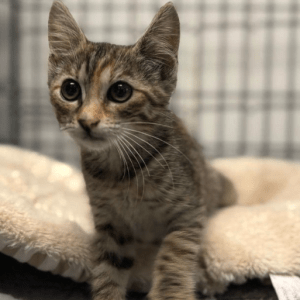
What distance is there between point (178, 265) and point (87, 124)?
42 cm

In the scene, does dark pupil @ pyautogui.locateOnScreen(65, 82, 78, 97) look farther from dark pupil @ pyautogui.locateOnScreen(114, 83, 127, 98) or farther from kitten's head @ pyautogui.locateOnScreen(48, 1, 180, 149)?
dark pupil @ pyautogui.locateOnScreen(114, 83, 127, 98)

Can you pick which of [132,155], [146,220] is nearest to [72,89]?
[132,155]

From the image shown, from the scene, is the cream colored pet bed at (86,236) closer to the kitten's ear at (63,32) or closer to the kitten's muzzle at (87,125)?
the kitten's muzzle at (87,125)

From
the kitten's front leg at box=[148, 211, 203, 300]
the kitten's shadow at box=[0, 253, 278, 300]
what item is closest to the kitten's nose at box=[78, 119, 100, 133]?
the kitten's front leg at box=[148, 211, 203, 300]

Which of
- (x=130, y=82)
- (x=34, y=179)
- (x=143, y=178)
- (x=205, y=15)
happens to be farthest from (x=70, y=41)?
(x=205, y=15)

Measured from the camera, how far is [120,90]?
0.90 metres

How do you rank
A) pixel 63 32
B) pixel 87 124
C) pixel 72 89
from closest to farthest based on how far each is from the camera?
pixel 87 124
pixel 72 89
pixel 63 32

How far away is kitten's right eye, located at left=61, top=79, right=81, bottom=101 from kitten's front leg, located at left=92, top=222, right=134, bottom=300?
1.22 ft

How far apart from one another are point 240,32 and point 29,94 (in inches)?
53.5

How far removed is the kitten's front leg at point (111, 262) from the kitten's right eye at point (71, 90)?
1.22ft

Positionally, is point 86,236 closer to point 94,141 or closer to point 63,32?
point 94,141

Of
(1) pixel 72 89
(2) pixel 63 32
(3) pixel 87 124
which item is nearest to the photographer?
(3) pixel 87 124

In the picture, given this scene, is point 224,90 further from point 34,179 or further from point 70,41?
point 70,41

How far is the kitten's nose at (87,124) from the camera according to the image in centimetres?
82
